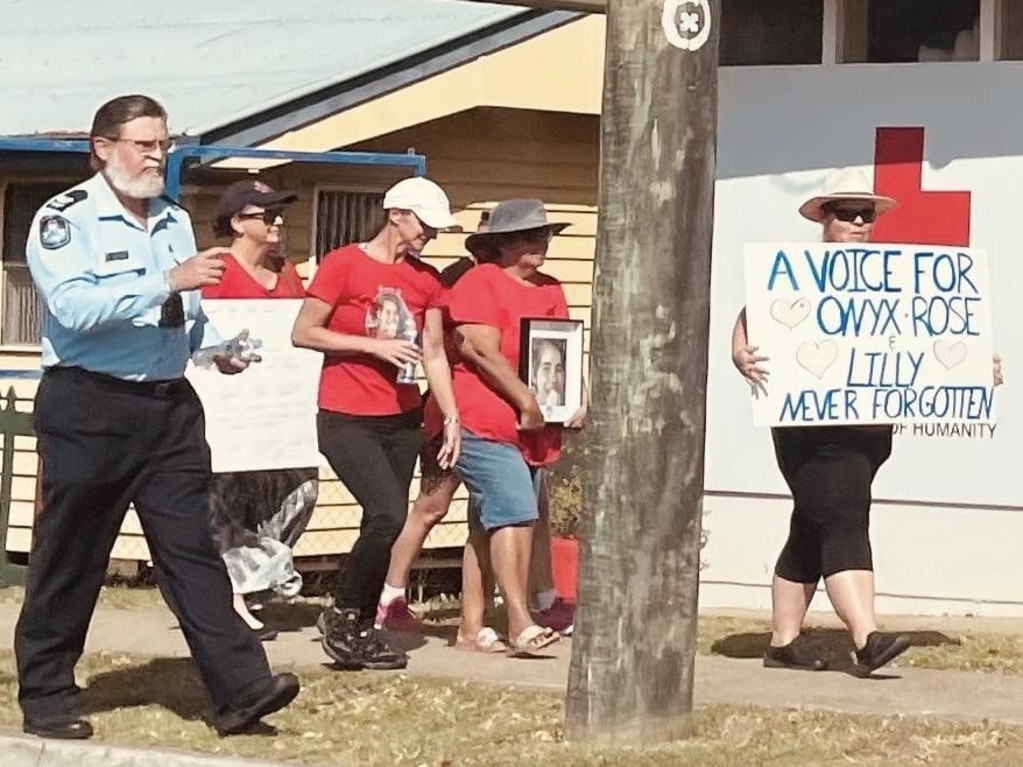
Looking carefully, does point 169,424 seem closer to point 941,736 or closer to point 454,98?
point 941,736

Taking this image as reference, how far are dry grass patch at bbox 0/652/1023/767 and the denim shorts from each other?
0.86 m

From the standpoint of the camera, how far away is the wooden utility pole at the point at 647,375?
23.0ft

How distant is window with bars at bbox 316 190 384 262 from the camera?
1330 cm

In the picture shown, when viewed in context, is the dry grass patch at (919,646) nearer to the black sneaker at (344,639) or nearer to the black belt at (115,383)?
the black sneaker at (344,639)

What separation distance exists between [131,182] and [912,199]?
169 inches

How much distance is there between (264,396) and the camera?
31.0 feet

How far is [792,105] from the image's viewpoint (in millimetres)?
10617

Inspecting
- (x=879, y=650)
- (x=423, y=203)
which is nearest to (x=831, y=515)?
(x=879, y=650)

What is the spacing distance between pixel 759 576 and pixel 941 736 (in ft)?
11.3

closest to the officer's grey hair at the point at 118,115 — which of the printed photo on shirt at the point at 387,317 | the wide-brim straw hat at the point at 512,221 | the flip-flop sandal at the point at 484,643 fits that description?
the printed photo on shirt at the point at 387,317

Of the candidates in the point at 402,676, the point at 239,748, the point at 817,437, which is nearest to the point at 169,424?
Answer: the point at 239,748

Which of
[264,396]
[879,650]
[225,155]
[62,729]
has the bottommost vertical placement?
[62,729]

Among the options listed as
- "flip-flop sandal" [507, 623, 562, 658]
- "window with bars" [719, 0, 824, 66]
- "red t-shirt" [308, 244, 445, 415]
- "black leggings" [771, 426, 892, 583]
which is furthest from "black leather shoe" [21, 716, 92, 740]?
"window with bars" [719, 0, 824, 66]

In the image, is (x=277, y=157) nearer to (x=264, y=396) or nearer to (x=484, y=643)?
(x=264, y=396)
